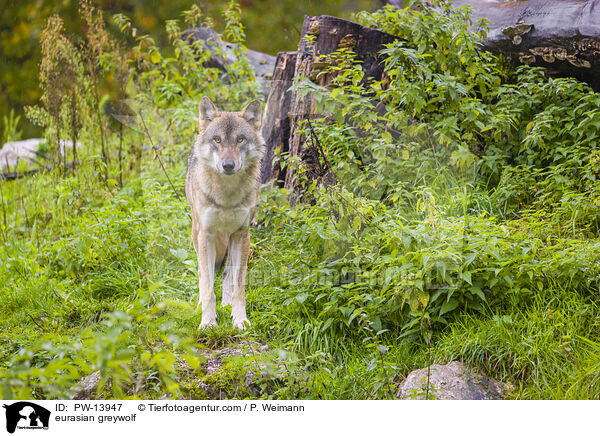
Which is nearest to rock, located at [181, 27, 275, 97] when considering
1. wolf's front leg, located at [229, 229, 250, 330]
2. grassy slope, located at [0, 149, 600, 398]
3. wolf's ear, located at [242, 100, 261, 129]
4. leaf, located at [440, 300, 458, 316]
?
grassy slope, located at [0, 149, 600, 398]

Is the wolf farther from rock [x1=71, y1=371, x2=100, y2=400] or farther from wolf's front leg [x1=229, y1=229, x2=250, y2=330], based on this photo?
rock [x1=71, y1=371, x2=100, y2=400]

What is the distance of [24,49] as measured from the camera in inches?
324

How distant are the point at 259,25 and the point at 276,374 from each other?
6.19 meters

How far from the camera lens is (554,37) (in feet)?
16.5

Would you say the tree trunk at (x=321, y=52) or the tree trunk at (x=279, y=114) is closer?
the tree trunk at (x=321, y=52)

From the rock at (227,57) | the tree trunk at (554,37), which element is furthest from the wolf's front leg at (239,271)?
the rock at (227,57)

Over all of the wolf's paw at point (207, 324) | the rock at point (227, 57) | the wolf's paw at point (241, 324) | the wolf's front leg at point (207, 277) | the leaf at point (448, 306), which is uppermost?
the rock at point (227, 57)

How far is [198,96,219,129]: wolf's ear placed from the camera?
4078 mm

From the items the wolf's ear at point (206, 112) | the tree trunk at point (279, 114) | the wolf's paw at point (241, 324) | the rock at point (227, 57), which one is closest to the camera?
the wolf's paw at point (241, 324)

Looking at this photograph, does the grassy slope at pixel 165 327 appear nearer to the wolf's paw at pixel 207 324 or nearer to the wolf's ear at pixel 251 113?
the wolf's paw at pixel 207 324

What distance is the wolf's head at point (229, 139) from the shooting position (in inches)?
150

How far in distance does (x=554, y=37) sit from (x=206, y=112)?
3.74 meters
